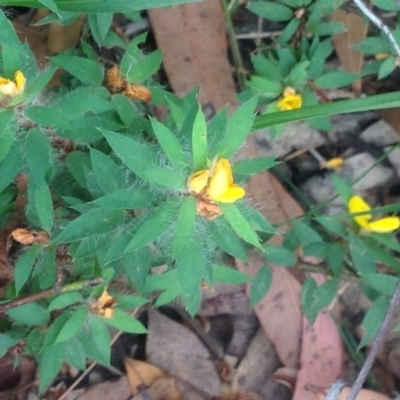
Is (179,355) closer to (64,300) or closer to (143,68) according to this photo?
(64,300)

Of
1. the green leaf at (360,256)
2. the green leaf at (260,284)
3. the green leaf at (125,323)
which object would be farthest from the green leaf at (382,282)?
the green leaf at (125,323)

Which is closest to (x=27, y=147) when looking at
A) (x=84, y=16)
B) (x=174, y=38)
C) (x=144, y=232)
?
(x=144, y=232)

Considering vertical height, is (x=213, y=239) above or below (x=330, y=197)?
above

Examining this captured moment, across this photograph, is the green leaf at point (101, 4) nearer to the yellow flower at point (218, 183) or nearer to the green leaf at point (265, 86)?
the yellow flower at point (218, 183)

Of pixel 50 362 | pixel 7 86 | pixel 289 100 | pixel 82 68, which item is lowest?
pixel 50 362

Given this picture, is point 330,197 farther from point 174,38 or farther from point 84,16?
point 84,16

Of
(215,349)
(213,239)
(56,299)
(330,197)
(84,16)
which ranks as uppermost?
(84,16)

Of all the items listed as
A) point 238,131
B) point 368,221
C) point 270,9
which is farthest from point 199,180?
point 270,9
